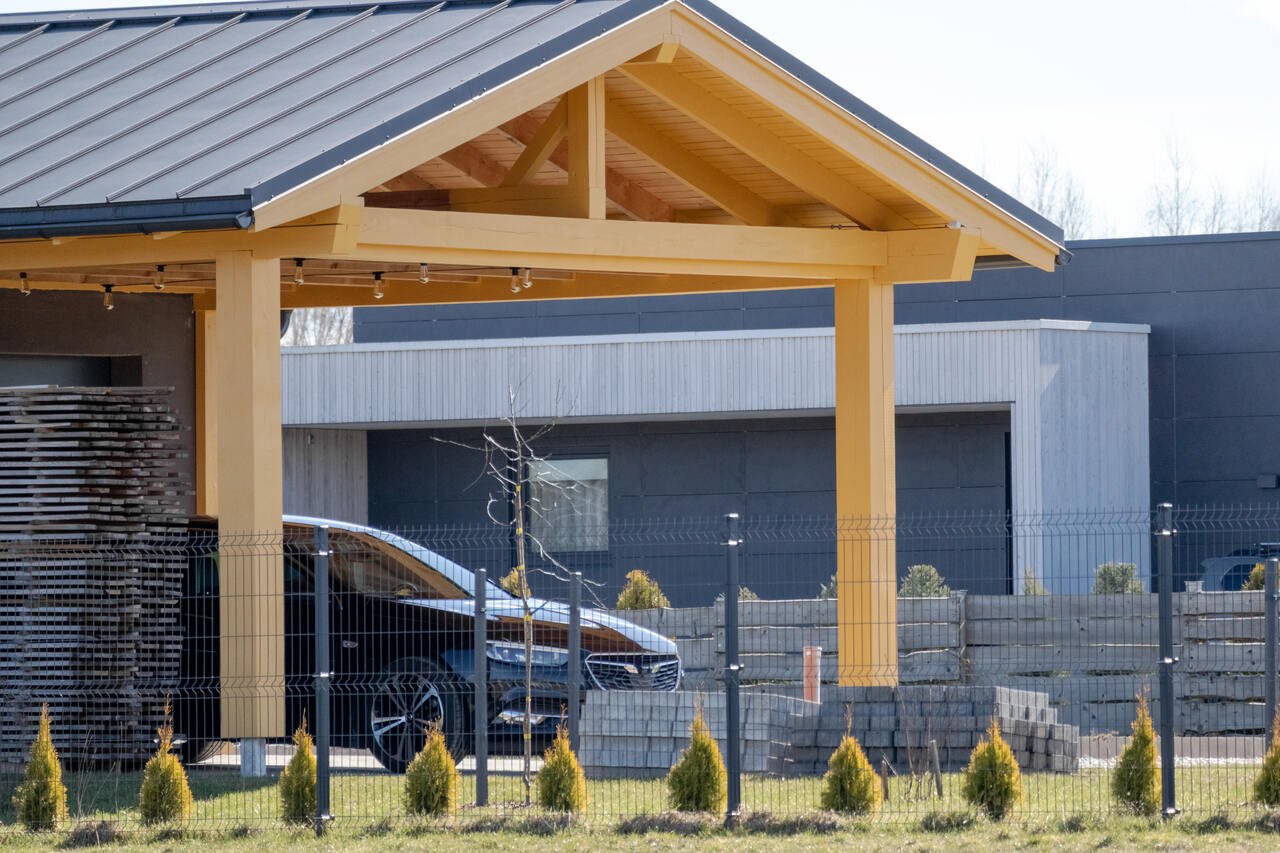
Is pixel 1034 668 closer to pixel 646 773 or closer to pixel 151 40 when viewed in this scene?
pixel 646 773

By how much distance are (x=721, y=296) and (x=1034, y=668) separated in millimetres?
15155

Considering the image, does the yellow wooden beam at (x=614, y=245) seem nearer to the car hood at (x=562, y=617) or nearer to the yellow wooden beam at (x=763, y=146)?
the yellow wooden beam at (x=763, y=146)

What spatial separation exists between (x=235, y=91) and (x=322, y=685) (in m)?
4.86

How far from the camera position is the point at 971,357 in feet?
84.8

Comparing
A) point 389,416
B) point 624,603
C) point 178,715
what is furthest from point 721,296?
point 178,715

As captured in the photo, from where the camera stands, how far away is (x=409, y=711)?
1298 cm

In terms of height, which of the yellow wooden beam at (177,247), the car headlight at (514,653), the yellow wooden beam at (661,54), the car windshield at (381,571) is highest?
the yellow wooden beam at (661,54)

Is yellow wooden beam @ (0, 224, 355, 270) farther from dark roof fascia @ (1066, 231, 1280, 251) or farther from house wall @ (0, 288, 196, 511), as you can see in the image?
dark roof fascia @ (1066, 231, 1280, 251)

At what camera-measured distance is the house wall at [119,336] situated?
1625cm

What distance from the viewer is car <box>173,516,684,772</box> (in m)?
13.1

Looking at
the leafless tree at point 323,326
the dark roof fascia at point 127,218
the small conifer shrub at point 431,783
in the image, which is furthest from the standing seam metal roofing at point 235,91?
the leafless tree at point 323,326

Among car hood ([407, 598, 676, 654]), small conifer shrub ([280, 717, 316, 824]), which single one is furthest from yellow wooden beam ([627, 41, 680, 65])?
small conifer shrub ([280, 717, 316, 824])

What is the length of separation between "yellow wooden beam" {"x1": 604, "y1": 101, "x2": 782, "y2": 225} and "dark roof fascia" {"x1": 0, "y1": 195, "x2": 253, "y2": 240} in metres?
A: 4.57

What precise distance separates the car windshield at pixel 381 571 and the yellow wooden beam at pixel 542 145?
116 inches
